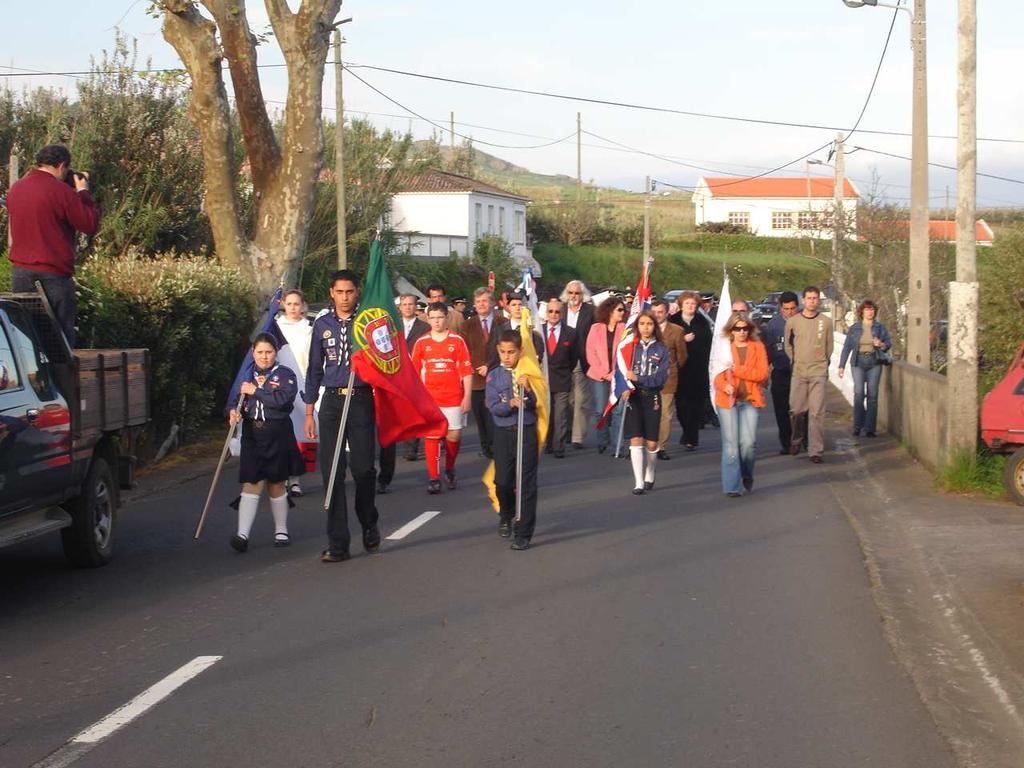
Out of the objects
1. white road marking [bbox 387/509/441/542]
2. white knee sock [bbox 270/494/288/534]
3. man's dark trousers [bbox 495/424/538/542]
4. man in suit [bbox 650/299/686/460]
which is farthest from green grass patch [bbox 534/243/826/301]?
white knee sock [bbox 270/494/288/534]

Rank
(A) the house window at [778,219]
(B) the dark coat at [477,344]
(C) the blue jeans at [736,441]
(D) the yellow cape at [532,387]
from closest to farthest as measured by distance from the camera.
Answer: (D) the yellow cape at [532,387], (C) the blue jeans at [736,441], (B) the dark coat at [477,344], (A) the house window at [778,219]

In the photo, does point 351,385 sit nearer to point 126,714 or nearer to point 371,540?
point 371,540

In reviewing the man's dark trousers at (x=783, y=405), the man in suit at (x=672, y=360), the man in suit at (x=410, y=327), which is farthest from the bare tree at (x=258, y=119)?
the man's dark trousers at (x=783, y=405)

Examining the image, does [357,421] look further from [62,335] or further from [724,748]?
[724,748]

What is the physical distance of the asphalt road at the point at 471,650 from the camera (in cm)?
555

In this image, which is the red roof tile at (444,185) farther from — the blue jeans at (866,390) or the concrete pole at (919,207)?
the blue jeans at (866,390)

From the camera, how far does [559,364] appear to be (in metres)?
16.5

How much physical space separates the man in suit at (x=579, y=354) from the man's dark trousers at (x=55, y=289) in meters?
7.38

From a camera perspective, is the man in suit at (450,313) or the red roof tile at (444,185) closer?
the man in suit at (450,313)

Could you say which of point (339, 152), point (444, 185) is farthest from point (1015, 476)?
point (444, 185)

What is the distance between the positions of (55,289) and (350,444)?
2.74 meters

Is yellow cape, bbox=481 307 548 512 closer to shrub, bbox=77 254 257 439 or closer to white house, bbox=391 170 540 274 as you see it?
shrub, bbox=77 254 257 439

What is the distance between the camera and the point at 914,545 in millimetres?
10383

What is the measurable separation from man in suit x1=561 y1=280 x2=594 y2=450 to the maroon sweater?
7539 millimetres
